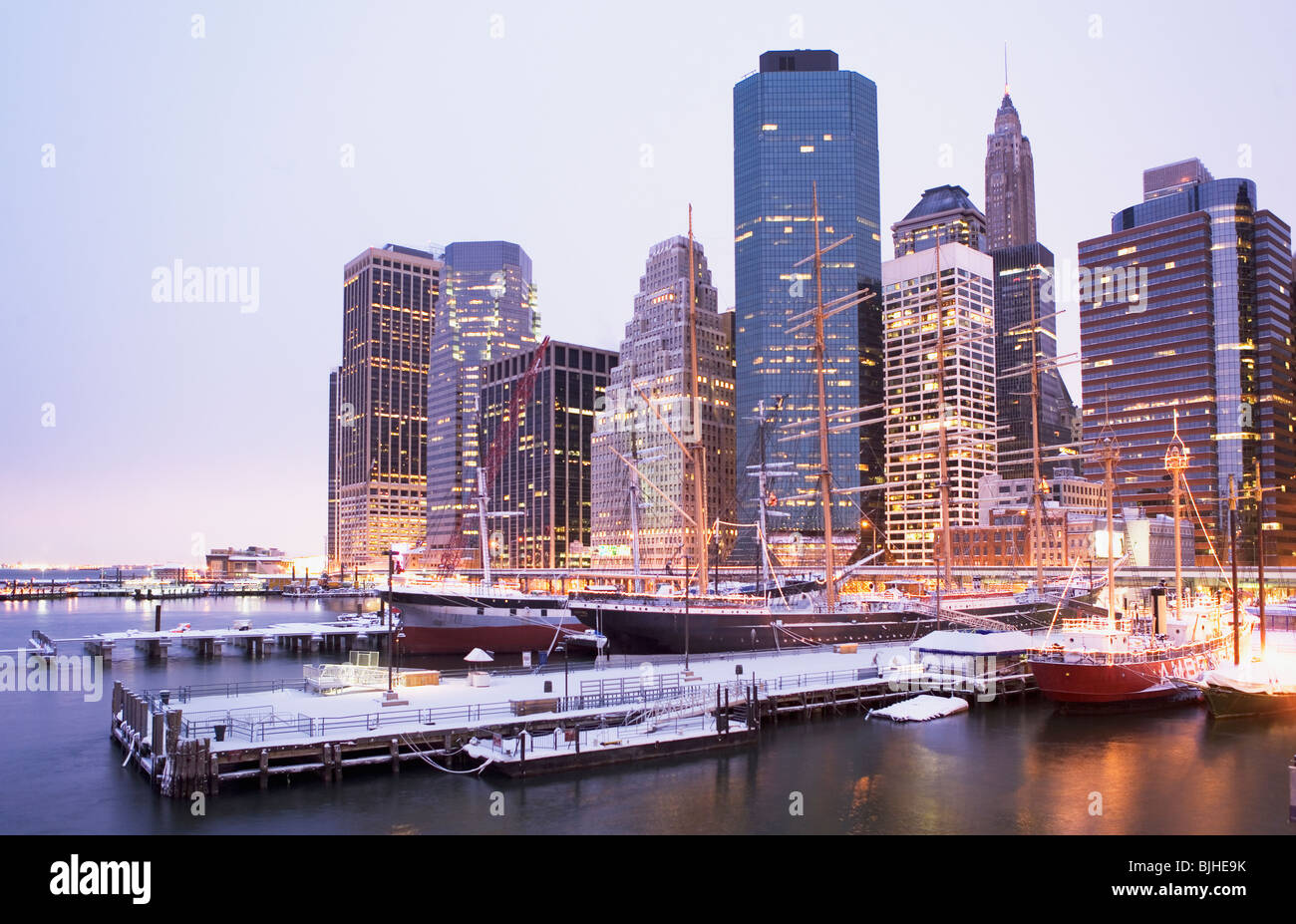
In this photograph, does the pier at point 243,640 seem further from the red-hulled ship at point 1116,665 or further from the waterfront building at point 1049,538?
the waterfront building at point 1049,538

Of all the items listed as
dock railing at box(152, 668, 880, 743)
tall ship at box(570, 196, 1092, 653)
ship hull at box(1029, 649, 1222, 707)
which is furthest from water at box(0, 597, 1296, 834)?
tall ship at box(570, 196, 1092, 653)

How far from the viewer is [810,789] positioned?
1345 inches

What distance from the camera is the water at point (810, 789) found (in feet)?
98.6

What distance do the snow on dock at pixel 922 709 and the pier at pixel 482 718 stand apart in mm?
1853

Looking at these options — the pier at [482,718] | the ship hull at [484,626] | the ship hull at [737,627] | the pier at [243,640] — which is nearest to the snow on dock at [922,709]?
the pier at [482,718]

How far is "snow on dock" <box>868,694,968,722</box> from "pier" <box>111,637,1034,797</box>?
185 cm

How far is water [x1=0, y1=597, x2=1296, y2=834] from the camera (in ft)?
98.6

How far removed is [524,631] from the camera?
271 ft

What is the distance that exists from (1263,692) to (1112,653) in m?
6.85

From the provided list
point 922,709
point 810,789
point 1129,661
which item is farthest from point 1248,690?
point 810,789

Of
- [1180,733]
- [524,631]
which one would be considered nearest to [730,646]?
[524,631]

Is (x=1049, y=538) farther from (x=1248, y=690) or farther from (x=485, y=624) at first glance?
(x=1248, y=690)

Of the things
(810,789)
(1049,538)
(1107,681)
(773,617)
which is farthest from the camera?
(1049,538)

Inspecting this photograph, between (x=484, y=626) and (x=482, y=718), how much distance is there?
44.5 m
